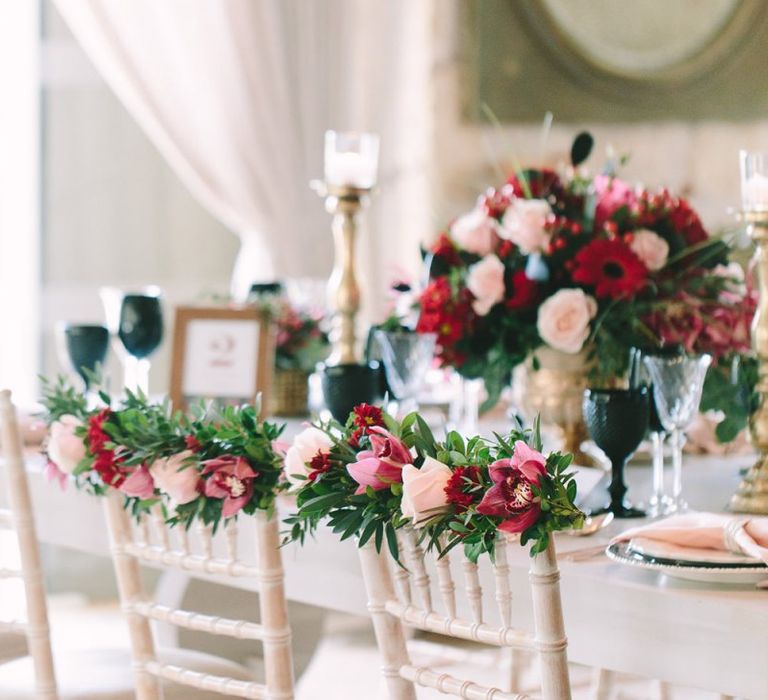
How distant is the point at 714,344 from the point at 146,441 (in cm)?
96

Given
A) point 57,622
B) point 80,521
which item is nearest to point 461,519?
point 80,521

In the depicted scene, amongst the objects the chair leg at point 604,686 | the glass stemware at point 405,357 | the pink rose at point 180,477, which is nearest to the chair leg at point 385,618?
the pink rose at point 180,477

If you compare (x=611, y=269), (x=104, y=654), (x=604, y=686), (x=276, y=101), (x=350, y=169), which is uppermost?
(x=276, y=101)

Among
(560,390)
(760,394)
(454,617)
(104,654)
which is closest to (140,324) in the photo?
(104,654)

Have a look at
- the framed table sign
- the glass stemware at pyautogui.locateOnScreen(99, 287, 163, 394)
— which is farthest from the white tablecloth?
the glass stemware at pyautogui.locateOnScreen(99, 287, 163, 394)

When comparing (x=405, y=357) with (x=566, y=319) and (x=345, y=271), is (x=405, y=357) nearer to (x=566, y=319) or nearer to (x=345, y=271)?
(x=345, y=271)

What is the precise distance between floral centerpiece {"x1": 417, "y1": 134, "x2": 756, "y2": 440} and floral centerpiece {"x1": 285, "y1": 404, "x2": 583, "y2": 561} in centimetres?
78

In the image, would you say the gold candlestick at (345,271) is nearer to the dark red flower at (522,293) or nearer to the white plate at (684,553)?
the dark red flower at (522,293)

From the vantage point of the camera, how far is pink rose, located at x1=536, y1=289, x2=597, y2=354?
1.94 metres

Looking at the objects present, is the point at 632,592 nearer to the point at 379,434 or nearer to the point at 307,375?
the point at 379,434

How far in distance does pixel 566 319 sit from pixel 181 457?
76 centimetres

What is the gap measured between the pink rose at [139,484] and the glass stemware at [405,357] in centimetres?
79

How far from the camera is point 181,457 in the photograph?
1.39 metres

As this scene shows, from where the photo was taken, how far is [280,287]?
2969 mm
